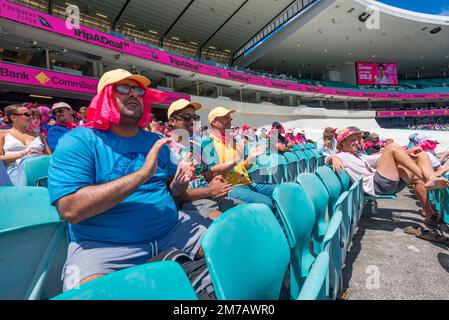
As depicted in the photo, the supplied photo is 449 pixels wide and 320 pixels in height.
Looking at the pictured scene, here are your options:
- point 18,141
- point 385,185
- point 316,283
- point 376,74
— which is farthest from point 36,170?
point 376,74

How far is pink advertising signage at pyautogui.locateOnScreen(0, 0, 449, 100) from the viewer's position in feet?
37.8

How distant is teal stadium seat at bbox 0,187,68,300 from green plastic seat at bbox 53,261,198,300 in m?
0.62

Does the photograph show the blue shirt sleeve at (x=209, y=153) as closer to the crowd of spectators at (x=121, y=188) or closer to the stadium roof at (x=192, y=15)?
the crowd of spectators at (x=121, y=188)

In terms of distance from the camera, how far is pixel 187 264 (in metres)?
1.29

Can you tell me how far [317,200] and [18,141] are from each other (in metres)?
3.32

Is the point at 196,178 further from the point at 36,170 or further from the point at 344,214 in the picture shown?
the point at 36,170

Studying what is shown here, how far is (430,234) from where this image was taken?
9.37 feet

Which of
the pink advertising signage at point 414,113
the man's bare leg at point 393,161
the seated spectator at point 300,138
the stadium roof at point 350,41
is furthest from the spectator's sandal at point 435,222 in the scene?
the pink advertising signage at point 414,113

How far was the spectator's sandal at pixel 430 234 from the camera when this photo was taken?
8.96ft

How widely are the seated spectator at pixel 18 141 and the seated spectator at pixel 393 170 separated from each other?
3828mm

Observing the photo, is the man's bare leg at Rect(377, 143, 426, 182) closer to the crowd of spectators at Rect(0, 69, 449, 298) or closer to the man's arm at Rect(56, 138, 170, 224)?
the crowd of spectators at Rect(0, 69, 449, 298)
